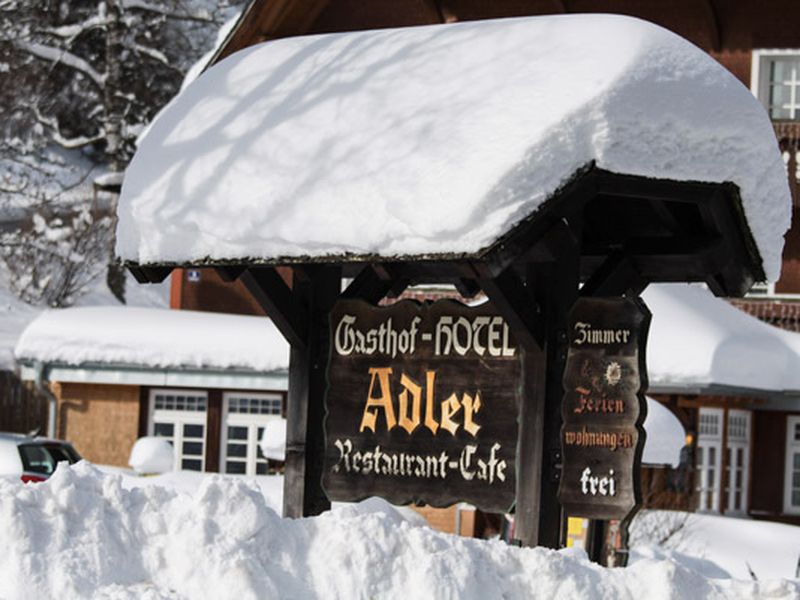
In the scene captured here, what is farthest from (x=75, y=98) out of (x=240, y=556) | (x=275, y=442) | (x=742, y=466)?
(x=240, y=556)

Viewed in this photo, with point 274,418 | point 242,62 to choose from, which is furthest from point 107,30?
point 242,62

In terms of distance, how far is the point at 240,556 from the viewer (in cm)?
689

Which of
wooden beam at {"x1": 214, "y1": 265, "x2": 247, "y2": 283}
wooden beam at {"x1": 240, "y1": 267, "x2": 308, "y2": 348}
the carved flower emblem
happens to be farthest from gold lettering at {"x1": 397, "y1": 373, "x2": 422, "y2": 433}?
the carved flower emblem

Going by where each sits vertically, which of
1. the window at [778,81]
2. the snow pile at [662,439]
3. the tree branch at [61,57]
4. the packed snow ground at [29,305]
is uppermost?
the tree branch at [61,57]

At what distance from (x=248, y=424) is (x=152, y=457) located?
3.55 meters

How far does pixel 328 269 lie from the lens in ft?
35.4

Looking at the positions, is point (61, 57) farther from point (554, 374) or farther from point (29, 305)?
point (554, 374)

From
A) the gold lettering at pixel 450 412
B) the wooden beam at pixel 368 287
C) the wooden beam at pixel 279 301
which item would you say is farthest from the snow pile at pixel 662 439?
the gold lettering at pixel 450 412

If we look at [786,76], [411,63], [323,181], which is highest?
[786,76]

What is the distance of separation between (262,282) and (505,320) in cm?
182

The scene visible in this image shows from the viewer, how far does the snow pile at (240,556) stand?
673 centimetres

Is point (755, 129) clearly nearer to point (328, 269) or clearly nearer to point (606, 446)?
point (606, 446)

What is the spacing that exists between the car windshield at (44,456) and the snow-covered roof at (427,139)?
33.5 feet

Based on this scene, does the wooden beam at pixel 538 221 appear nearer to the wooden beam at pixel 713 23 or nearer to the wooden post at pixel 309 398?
the wooden post at pixel 309 398
